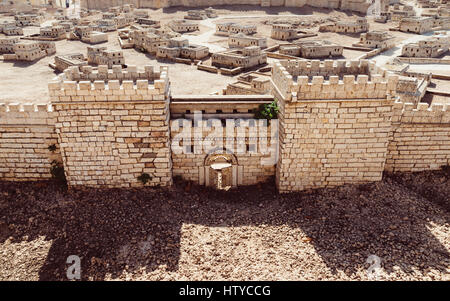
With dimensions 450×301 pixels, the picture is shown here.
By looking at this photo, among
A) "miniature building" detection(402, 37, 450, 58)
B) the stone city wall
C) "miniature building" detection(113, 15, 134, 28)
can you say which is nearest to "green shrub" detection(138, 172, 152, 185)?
the stone city wall

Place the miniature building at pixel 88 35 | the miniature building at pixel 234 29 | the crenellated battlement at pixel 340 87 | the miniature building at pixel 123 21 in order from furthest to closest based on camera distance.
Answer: the miniature building at pixel 123 21 → the miniature building at pixel 234 29 → the miniature building at pixel 88 35 → the crenellated battlement at pixel 340 87

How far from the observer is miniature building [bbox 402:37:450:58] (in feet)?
144

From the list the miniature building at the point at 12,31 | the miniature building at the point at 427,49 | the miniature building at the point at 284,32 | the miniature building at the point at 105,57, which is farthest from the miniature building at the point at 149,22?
the miniature building at the point at 427,49

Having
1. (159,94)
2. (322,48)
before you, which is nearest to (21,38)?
(322,48)

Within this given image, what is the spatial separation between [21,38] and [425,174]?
60.0 metres

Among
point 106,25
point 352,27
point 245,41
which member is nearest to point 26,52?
point 106,25

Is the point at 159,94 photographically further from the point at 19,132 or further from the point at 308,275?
the point at 308,275

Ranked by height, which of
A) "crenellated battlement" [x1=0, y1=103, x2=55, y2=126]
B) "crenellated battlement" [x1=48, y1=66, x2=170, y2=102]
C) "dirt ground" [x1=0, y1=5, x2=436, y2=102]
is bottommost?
"dirt ground" [x1=0, y1=5, x2=436, y2=102]

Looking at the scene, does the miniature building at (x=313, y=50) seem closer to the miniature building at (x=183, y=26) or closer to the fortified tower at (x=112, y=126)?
the miniature building at (x=183, y=26)

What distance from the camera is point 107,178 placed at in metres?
15.4

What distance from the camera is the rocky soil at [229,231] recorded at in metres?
12.4

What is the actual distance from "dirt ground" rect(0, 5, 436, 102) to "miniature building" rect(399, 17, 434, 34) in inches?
77.2

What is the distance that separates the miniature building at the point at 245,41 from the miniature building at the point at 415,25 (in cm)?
2644

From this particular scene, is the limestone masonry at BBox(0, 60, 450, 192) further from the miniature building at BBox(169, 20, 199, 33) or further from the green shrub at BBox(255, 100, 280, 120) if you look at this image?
the miniature building at BBox(169, 20, 199, 33)
